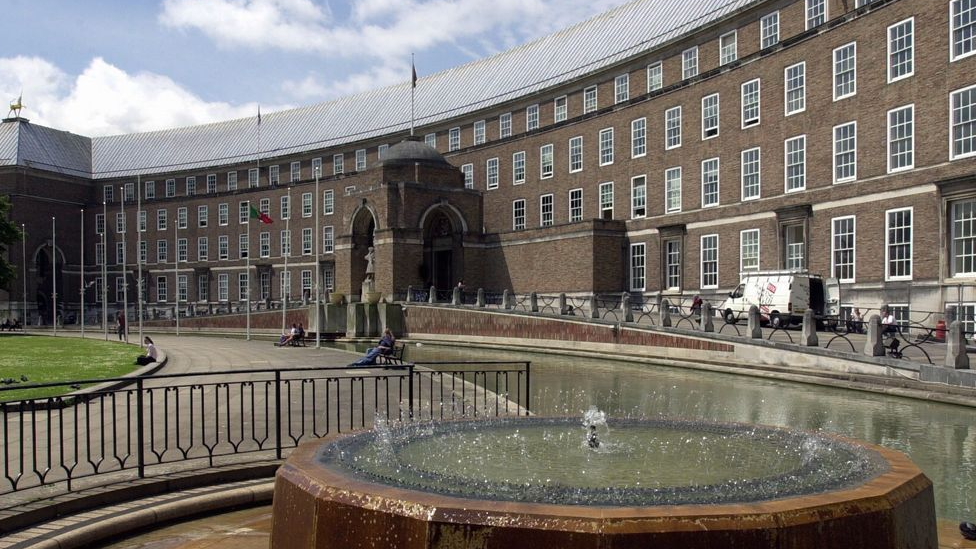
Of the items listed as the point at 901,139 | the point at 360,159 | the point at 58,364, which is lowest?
the point at 58,364

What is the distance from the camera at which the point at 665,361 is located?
1211 inches

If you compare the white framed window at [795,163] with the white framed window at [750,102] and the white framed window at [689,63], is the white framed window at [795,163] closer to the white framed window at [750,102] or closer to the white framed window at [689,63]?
the white framed window at [750,102]

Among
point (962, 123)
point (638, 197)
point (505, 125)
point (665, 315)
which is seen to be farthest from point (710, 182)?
point (505, 125)

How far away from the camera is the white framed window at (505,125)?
61.7 metres

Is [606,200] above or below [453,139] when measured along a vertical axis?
below

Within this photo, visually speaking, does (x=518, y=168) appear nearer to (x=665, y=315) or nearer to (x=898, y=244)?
(x=665, y=315)

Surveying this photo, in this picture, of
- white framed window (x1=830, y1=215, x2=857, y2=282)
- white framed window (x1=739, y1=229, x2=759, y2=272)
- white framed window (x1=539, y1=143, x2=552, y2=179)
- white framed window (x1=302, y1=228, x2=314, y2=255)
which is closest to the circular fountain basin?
white framed window (x1=830, y1=215, x2=857, y2=282)

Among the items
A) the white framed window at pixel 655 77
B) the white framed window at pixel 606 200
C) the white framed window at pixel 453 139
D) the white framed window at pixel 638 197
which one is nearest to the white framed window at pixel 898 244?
the white framed window at pixel 638 197

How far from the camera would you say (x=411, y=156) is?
59.2 metres

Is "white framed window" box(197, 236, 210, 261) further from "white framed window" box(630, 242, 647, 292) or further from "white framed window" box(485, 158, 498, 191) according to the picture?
"white framed window" box(630, 242, 647, 292)

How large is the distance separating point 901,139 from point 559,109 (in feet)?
93.6

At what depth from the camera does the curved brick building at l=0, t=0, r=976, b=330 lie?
102ft

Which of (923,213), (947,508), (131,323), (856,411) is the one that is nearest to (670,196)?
(923,213)

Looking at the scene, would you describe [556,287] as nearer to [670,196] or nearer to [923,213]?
[670,196]
